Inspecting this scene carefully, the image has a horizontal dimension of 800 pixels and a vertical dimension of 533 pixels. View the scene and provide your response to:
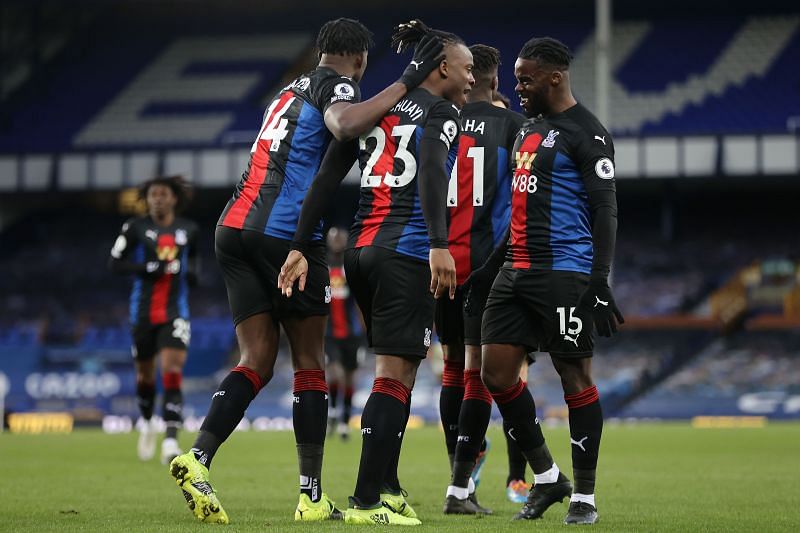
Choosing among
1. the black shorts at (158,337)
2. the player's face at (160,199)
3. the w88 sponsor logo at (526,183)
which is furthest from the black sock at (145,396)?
the w88 sponsor logo at (526,183)

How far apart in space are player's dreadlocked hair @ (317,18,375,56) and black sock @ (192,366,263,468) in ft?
5.54

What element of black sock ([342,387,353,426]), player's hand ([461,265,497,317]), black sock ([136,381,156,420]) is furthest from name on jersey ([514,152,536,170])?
black sock ([342,387,353,426])

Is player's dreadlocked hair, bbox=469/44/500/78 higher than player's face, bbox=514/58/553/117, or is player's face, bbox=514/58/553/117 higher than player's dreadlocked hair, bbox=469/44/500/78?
player's dreadlocked hair, bbox=469/44/500/78

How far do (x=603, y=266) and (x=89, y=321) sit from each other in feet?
106

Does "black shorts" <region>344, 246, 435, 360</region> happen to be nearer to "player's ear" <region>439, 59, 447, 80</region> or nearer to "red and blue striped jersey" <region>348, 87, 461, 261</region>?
"red and blue striped jersey" <region>348, 87, 461, 261</region>

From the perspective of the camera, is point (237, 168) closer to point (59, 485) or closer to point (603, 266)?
point (59, 485)

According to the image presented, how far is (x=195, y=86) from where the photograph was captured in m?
40.8

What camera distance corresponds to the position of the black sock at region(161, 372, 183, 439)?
11.8 m

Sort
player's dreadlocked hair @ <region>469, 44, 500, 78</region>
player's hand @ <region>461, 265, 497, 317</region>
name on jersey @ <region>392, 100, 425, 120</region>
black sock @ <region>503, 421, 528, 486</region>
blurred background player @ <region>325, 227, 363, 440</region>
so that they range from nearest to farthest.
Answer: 1. name on jersey @ <region>392, 100, 425, 120</region>
2. player's hand @ <region>461, 265, 497, 317</region>
3. player's dreadlocked hair @ <region>469, 44, 500, 78</region>
4. black sock @ <region>503, 421, 528, 486</region>
5. blurred background player @ <region>325, 227, 363, 440</region>

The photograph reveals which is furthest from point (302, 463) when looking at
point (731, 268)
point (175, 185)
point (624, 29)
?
point (624, 29)

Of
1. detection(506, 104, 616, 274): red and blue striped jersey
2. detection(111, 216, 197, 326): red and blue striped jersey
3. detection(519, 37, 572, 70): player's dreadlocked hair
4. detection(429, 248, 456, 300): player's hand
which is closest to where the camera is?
detection(429, 248, 456, 300): player's hand

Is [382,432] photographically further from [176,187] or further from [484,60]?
[176,187]

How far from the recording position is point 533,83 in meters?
6.66

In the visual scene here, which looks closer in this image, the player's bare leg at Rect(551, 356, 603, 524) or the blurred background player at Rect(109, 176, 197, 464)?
the player's bare leg at Rect(551, 356, 603, 524)
